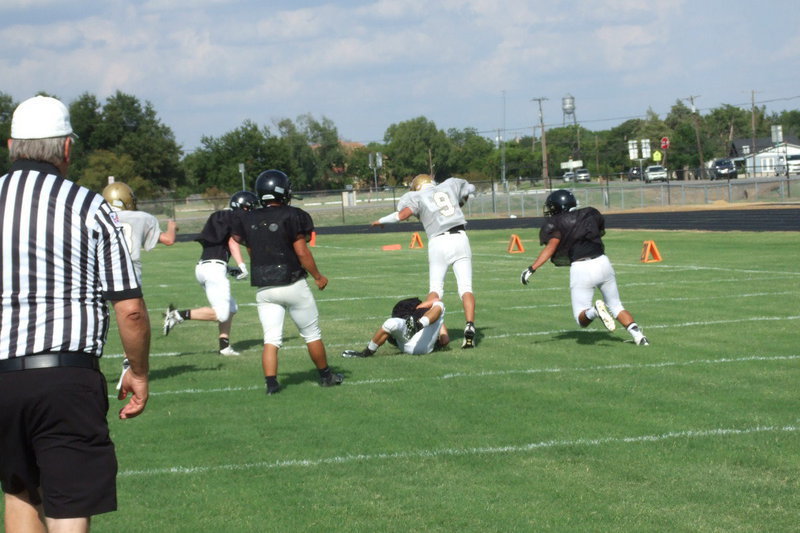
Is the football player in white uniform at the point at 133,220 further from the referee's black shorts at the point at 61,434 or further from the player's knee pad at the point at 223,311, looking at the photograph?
the referee's black shorts at the point at 61,434

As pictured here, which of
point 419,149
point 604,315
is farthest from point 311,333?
point 419,149

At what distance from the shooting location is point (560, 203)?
37.9 ft

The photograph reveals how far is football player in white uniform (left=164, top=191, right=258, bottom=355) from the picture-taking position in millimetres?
11867

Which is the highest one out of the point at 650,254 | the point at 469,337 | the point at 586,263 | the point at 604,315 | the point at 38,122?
the point at 38,122

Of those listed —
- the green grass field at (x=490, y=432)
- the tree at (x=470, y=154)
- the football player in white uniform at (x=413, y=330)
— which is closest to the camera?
the green grass field at (x=490, y=432)

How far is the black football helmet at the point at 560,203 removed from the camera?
1158 cm

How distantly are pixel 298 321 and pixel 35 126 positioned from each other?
17.4 ft

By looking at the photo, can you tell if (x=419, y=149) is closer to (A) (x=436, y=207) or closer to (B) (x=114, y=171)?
(B) (x=114, y=171)

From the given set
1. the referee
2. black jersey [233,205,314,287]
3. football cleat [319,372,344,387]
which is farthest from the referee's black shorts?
football cleat [319,372,344,387]

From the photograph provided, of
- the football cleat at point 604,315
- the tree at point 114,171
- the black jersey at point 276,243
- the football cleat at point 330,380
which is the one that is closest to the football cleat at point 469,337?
the football cleat at point 604,315

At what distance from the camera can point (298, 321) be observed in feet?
30.3

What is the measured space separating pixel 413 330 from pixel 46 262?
7299 millimetres

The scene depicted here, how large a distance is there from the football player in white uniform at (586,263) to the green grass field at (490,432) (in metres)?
0.33

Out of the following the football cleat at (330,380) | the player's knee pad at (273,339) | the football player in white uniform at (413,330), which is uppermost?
the player's knee pad at (273,339)
